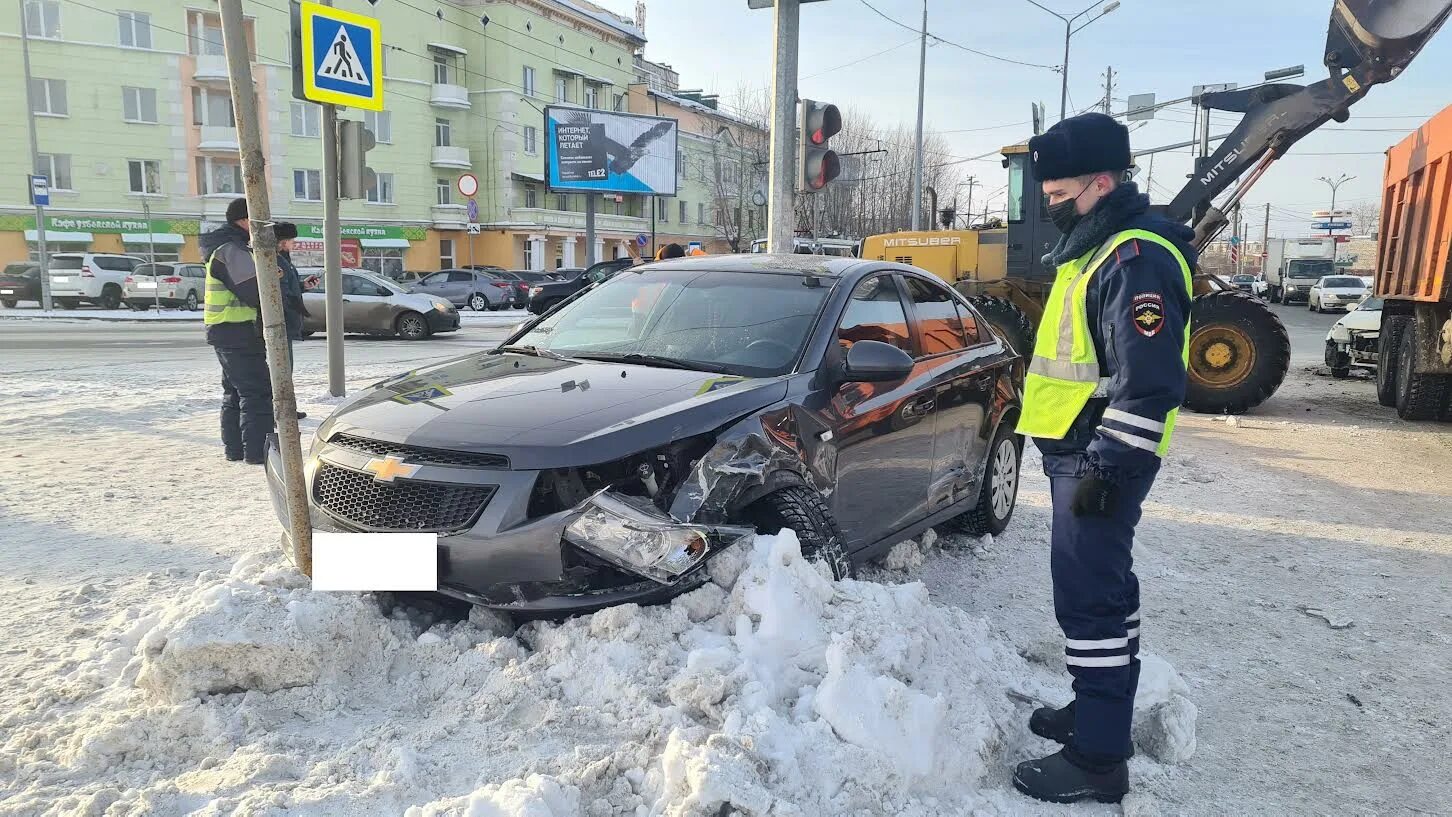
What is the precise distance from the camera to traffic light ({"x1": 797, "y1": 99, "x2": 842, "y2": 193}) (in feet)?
29.7

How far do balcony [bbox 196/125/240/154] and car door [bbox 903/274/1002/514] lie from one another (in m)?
42.8

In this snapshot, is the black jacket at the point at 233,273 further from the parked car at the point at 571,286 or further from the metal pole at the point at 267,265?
the parked car at the point at 571,286

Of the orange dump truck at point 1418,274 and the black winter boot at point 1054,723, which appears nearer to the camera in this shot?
the black winter boot at point 1054,723

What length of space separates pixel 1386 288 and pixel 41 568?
1283 centimetres

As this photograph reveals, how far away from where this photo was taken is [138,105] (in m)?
40.1

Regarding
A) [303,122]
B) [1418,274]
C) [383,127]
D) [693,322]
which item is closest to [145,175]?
[303,122]

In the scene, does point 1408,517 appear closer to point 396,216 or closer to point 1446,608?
point 1446,608

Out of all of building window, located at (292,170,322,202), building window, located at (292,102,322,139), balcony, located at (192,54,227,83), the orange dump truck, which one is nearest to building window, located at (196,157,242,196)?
building window, located at (292,170,322,202)

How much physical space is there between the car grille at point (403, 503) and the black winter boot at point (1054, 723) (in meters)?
1.93

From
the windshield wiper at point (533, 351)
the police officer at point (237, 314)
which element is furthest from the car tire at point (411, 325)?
the windshield wiper at point (533, 351)

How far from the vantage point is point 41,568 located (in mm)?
4539

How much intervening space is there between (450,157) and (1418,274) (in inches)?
1782

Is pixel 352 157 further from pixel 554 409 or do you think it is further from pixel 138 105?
pixel 138 105

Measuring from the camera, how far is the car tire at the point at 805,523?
132 inches
